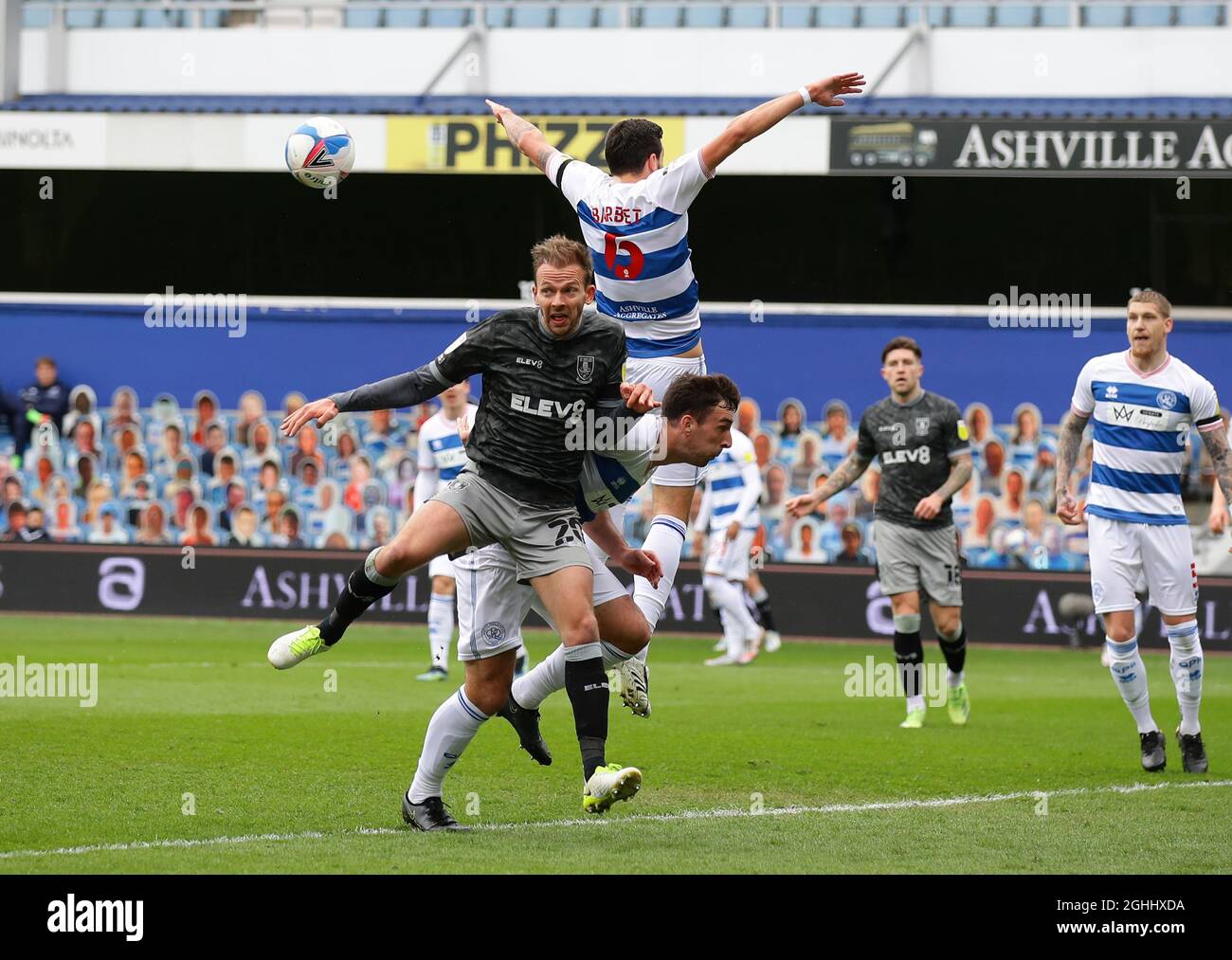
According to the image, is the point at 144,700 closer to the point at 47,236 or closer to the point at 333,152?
the point at 333,152

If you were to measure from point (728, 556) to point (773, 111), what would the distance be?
9366 mm

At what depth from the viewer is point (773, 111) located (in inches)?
289

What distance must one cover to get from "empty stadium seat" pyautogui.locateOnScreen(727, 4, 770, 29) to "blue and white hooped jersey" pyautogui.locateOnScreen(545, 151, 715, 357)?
14970 millimetres

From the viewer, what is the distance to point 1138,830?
286 inches

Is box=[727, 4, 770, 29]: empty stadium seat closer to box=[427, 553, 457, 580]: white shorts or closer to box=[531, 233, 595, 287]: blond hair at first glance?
box=[427, 553, 457, 580]: white shorts

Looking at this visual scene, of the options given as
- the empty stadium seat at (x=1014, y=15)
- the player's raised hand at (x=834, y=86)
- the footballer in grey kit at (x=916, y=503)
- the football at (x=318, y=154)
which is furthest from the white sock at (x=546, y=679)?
the empty stadium seat at (x=1014, y=15)

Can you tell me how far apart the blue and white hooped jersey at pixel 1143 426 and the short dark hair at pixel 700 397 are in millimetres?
3111

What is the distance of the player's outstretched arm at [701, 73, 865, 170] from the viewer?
24.1ft

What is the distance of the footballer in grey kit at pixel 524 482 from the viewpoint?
22.5 feet

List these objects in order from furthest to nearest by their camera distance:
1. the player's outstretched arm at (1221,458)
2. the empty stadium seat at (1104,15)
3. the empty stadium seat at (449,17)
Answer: the empty stadium seat at (449,17)
the empty stadium seat at (1104,15)
the player's outstretched arm at (1221,458)

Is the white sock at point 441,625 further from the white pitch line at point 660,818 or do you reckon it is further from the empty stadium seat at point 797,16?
the empty stadium seat at point 797,16
